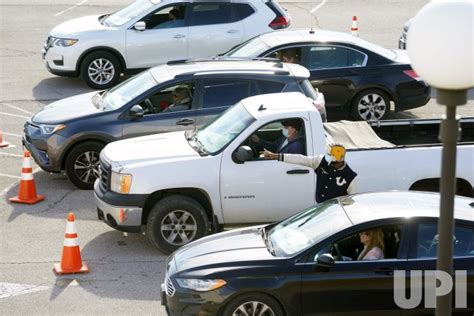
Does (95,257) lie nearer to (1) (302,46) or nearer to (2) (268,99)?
(2) (268,99)

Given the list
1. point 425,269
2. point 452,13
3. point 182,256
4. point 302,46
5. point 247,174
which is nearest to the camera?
point 452,13

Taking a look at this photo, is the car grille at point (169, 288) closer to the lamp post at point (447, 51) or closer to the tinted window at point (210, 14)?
the lamp post at point (447, 51)

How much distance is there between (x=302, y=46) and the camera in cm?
1673

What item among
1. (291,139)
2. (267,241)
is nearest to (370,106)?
(291,139)

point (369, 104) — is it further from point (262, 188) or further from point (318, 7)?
point (318, 7)

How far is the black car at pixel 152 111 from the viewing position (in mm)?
13867

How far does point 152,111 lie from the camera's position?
14.0m

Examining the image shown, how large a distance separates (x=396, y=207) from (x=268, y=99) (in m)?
3.53

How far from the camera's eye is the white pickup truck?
1168 cm

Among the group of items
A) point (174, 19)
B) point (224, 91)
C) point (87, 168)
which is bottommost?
point (87, 168)

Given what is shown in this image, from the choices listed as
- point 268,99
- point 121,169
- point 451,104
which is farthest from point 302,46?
point 451,104

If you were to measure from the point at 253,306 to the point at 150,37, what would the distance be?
11224 millimetres

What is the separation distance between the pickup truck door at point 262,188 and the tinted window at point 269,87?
7.40 feet

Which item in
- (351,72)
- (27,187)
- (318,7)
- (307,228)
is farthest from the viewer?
(318,7)
